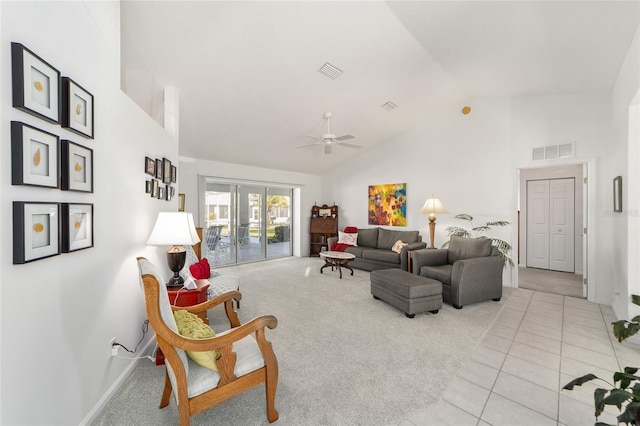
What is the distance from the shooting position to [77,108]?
1500 millimetres

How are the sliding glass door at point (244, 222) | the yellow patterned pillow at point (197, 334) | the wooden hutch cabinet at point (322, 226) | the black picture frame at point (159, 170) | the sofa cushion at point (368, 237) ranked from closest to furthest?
the yellow patterned pillow at point (197, 334)
the black picture frame at point (159, 170)
the sliding glass door at point (244, 222)
the sofa cushion at point (368, 237)
the wooden hutch cabinet at point (322, 226)

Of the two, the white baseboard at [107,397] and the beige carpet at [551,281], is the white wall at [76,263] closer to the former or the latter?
the white baseboard at [107,397]

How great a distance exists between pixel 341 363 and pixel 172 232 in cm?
184

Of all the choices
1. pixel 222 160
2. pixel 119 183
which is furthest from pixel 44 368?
pixel 222 160

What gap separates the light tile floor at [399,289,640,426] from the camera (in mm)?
1694

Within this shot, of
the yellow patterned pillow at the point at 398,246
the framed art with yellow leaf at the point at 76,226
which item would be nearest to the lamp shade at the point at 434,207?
the yellow patterned pillow at the point at 398,246

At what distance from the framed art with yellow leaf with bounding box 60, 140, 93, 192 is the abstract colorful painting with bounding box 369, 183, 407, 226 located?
5546 mm

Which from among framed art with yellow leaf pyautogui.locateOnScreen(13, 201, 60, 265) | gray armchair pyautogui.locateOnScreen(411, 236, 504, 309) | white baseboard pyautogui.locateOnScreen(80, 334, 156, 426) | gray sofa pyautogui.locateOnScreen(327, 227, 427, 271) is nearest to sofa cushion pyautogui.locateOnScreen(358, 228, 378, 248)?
gray sofa pyautogui.locateOnScreen(327, 227, 427, 271)

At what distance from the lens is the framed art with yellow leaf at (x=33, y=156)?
3.63 feet

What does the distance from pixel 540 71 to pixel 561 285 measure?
3.54m

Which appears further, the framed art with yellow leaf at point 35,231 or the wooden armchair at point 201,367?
the wooden armchair at point 201,367

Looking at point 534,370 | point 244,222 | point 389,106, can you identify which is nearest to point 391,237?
point 389,106

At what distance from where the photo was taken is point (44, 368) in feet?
4.22

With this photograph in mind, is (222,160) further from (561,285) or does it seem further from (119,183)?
(561,285)
